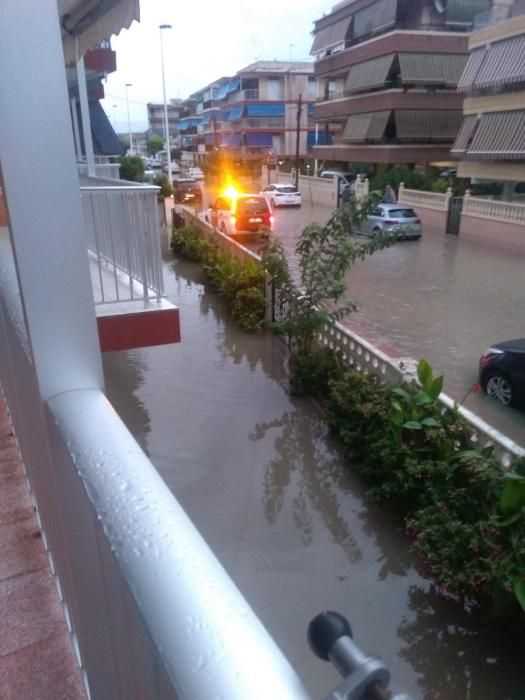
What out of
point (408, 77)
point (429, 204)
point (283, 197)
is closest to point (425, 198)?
point (429, 204)

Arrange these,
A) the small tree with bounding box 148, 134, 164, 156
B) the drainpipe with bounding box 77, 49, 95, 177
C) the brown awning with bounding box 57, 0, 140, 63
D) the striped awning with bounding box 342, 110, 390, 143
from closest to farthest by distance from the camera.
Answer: the brown awning with bounding box 57, 0, 140, 63, the drainpipe with bounding box 77, 49, 95, 177, the striped awning with bounding box 342, 110, 390, 143, the small tree with bounding box 148, 134, 164, 156

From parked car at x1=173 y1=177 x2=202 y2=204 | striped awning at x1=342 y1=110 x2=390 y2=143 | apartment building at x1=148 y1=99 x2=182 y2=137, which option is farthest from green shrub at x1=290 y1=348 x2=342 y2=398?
apartment building at x1=148 y1=99 x2=182 y2=137

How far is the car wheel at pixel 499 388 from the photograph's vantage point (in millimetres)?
7277

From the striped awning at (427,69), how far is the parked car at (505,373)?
87.7 ft

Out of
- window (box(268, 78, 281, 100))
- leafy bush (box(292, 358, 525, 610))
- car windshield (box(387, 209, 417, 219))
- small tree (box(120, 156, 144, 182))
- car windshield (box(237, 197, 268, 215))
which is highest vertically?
window (box(268, 78, 281, 100))

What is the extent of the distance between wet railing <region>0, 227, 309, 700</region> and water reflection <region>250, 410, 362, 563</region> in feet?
13.7

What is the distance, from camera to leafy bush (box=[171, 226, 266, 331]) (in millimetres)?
10945

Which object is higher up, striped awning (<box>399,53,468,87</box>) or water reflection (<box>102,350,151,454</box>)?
striped awning (<box>399,53,468,87</box>)

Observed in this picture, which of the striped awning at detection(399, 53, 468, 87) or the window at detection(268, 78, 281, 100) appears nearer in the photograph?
the striped awning at detection(399, 53, 468, 87)

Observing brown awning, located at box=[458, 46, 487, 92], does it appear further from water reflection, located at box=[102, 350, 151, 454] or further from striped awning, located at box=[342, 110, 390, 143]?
water reflection, located at box=[102, 350, 151, 454]

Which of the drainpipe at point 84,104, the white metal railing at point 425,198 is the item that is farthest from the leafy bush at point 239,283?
the white metal railing at point 425,198

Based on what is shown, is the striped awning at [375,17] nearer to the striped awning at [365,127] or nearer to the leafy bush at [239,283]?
the striped awning at [365,127]

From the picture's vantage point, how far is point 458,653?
13.1 ft

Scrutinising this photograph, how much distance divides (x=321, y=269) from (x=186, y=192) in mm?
24867
